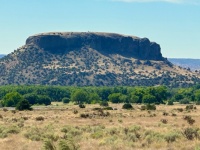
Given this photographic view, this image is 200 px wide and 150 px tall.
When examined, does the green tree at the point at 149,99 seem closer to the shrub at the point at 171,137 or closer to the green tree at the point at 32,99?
the green tree at the point at 32,99

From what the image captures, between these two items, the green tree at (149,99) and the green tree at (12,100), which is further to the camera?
the green tree at (149,99)

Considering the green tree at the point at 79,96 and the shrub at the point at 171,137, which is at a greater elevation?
the shrub at the point at 171,137

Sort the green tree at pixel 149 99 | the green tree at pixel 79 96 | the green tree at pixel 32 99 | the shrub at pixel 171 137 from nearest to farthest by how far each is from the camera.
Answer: the shrub at pixel 171 137, the green tree at pixel 149 99, the green tree at pixel 32 99, the green tree at pixel 79 96

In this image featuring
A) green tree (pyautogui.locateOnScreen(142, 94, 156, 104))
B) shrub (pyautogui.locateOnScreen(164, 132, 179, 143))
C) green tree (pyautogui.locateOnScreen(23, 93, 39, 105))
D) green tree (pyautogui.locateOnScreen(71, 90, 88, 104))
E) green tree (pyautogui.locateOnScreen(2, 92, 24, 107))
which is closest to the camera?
shrub (pyautogui.locateOnScreen(164, 132, 179, 143))

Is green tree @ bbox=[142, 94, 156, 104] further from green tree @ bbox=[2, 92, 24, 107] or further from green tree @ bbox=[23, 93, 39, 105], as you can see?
green tree @ bbox=[2, 92, 24, 107]

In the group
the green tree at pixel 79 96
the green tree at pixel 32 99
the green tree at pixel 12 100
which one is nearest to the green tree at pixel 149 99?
the green tree at pixel 79 96

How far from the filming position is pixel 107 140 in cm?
2938

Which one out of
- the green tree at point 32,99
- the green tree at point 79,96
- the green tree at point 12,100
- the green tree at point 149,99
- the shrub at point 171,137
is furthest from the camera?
the green tree at point 79,96

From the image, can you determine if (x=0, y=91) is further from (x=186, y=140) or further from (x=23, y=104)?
(x=186, y=140)

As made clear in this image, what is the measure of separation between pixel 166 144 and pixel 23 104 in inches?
2509

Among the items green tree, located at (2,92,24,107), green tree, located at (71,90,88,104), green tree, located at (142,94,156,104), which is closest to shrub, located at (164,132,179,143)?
green tree, located at (2,92,24,107)

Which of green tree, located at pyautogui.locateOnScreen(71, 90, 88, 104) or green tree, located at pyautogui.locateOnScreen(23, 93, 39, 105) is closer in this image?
green tree, located at pyautogui.locateOnScreen(23, 93, 39, 105)

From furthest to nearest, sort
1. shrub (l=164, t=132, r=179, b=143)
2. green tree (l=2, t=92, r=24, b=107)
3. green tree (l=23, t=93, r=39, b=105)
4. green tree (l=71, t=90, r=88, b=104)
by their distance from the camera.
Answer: green tree (l=71, t=90, r=88, b=104), green tree (l=23, t=93, r=39, b=105), green tree (l=2, t=92, r=24, b=107), shrub (l=164, t=132, r=179, b=143)

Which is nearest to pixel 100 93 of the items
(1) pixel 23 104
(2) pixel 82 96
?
(2) pixel 82 96
